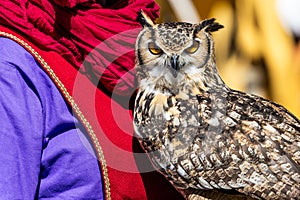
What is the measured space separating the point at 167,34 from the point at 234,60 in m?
0.98

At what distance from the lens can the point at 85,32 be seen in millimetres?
1663

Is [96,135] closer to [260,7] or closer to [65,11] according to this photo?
[65,11]

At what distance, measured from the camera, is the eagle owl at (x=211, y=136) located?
1670 mm

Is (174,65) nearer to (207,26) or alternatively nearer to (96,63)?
(207,26)

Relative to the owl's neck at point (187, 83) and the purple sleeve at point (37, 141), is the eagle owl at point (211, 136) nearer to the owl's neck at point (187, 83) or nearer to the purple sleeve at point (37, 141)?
the owl's neck at point (187, 83)

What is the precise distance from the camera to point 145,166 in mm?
1694

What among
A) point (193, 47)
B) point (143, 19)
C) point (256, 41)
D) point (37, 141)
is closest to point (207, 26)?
point (193, 47)

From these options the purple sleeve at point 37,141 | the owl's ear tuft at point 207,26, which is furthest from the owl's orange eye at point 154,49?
the purple sleeve at point 37,141

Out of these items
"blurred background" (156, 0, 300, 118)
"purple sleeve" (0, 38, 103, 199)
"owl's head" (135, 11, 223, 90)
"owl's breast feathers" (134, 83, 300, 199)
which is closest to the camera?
"purple sleeve" (0, 38, 103, 199)

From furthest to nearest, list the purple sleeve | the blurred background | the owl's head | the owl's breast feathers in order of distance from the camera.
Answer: the blurred background < the owl's head < the owl's breast feathers < the purple sleeve

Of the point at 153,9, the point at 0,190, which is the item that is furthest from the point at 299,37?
the point at 0,190

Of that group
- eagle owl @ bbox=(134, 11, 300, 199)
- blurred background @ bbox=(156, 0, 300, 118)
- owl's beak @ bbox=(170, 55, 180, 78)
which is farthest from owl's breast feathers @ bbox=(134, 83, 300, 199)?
blurred background @ bbox=(156, 0, 300, 118)

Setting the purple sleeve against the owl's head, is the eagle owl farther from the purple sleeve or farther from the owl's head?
the purple sleeve

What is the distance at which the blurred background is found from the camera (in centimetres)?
260
